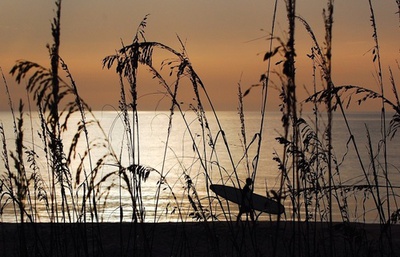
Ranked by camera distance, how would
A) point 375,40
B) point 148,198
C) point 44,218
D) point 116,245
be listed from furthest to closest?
point 148,198
point 44,218
point 116,245
point 375,40

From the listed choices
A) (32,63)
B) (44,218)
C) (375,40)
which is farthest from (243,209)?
(44,218)

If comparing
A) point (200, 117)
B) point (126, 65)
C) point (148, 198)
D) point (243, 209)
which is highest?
point (126, 65)

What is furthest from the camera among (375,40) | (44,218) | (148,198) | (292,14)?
(148,198)

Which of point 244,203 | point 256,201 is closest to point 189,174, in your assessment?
point 256,201

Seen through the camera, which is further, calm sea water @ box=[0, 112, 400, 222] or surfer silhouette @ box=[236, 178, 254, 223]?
calm sea water @ box=[0, 112, 400, 222]

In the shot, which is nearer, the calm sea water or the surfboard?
the surfboard

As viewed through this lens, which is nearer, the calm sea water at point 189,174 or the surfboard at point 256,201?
the surfboard at point 256,201

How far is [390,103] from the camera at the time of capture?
2.52 meters

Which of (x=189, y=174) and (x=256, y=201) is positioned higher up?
(x=189, y=174)

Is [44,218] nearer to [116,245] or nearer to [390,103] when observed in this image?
[116,245]

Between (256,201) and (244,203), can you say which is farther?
(256,201)

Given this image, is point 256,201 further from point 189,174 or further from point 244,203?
point 244,203

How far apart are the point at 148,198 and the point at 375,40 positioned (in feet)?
60.7

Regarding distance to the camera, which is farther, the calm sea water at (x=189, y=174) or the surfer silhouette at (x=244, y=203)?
the calm sea water at (x=189, y=174)
